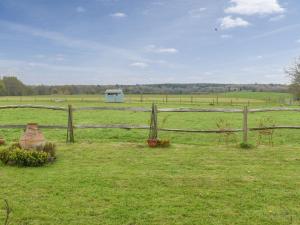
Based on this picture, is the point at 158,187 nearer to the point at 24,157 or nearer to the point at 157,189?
the point at 157,189

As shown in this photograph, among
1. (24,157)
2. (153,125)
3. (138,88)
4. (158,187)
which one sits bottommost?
(158,187)

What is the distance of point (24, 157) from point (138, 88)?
75.2 metres

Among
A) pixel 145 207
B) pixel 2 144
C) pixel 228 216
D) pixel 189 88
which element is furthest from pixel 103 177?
pixel 189 88

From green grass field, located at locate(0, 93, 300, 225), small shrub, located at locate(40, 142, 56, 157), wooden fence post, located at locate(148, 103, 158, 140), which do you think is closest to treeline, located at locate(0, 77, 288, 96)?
wooden fence post, located at locate(148, 103, 158, 140)

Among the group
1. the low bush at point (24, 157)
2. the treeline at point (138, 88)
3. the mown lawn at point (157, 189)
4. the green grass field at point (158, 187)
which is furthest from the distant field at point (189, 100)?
the low bush at point (24, 157)

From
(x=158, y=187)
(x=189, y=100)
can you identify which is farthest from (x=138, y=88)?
(x=158, y=187)

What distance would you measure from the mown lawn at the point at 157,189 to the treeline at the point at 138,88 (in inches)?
2799

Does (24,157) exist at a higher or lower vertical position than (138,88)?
lower

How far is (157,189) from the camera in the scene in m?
5.90

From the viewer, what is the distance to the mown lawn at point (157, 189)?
15.5ft

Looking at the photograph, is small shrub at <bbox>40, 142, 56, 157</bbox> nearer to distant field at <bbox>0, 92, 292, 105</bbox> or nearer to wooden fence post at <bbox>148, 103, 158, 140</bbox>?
wooden fence post at <bbox>148, 103, 158, 140</bbox>

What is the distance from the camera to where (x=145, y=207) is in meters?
5.04

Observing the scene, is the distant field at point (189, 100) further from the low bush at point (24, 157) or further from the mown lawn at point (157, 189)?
the low bush at point (24, 157)

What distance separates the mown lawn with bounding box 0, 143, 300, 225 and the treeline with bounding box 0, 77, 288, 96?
71092mm
